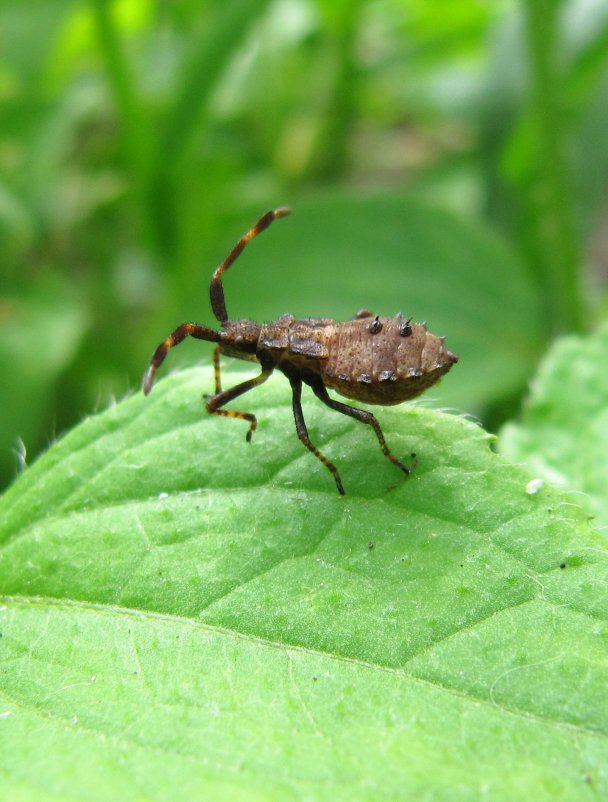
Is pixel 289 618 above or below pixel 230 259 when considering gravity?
below

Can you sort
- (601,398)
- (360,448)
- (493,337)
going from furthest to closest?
(493,337) → (601,398) → (360,448)

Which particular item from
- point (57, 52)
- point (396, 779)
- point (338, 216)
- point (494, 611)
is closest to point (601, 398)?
point (494, 611)

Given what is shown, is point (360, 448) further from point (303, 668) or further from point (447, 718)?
point (447, 718)

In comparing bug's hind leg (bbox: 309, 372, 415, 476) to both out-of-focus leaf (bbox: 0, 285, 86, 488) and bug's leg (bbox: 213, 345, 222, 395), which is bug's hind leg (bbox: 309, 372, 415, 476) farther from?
out-of-focus leaf (bbox: 0, 285, 86, 488)

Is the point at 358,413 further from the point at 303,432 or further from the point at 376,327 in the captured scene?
the point at 376,327

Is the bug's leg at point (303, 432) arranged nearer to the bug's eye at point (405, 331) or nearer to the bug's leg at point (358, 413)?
the bug's leg at point (358, 413)

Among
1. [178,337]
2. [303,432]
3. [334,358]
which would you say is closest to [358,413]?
[303,432]
